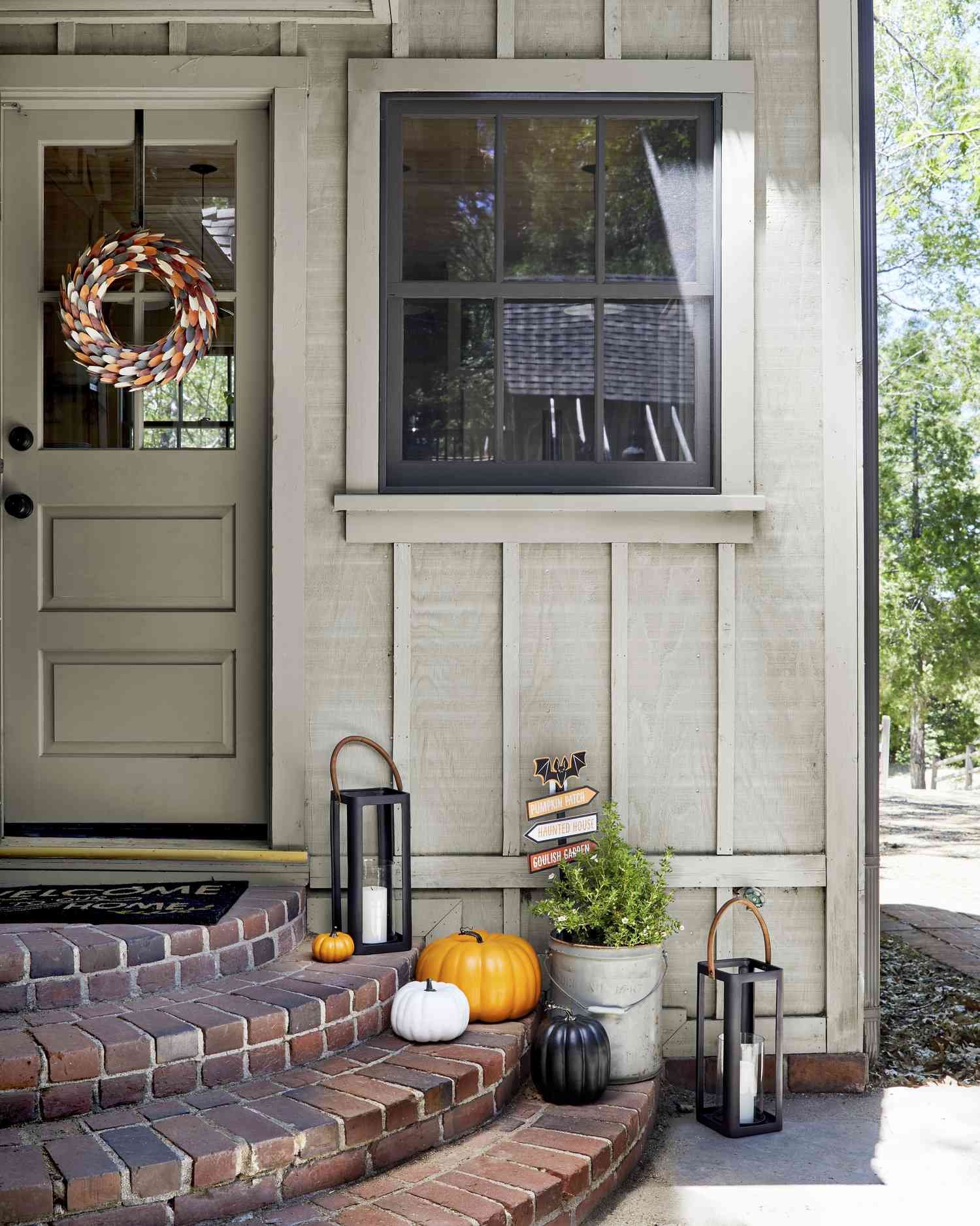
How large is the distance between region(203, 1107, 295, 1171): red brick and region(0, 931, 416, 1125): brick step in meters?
0.15

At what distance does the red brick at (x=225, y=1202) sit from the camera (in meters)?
1.88

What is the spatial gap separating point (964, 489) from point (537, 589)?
1149 centimetres

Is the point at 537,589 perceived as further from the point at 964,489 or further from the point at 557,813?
the point at 964,489

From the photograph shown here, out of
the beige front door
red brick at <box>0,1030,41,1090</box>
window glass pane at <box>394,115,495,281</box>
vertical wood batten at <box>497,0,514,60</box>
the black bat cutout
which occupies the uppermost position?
vertical wood batten at <box>497,0,514,60</box>

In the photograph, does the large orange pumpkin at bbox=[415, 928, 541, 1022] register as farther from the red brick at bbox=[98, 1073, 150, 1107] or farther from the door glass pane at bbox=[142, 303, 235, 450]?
the door glass pane at bbox=[142, 303, 235, 450]

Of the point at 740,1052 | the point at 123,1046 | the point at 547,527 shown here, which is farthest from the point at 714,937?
the point at 123,1046

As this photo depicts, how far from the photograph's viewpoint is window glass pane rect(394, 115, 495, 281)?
3066 millimetres

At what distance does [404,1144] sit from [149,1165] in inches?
21.8

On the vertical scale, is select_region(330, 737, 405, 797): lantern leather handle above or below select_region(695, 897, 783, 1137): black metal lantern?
above

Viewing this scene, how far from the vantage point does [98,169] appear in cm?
318

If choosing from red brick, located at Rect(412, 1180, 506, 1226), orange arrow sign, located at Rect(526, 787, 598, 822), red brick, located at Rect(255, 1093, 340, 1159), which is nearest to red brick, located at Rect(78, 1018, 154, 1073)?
red brick, located at Rect(255, 1093, 340, 1159)

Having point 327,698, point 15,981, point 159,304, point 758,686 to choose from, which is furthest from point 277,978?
point 159,304

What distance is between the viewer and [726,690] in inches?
119

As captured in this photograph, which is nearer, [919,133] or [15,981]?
[15,981]
